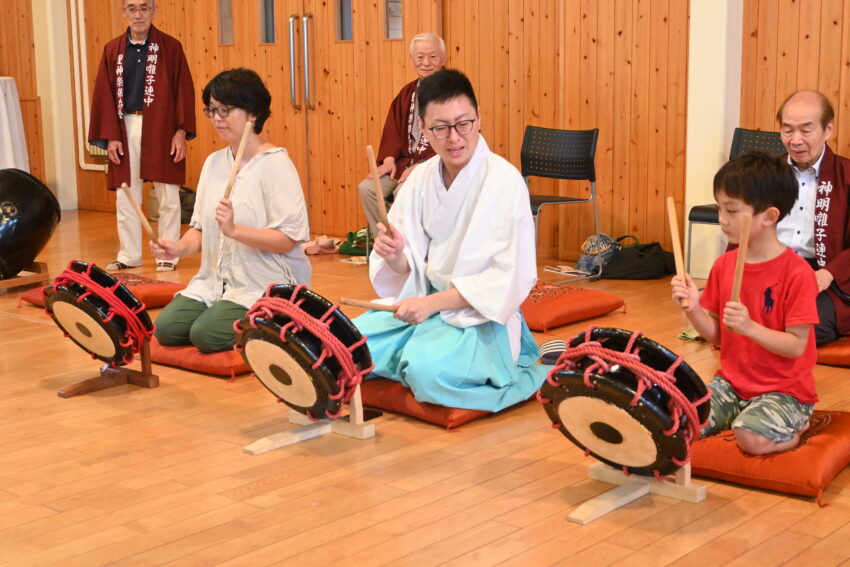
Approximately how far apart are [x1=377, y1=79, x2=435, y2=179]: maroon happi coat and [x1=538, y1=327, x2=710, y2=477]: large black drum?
142 inches

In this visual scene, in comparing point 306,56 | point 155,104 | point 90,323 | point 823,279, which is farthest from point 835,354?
point 306,56

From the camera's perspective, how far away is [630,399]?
A: 237 centimetres

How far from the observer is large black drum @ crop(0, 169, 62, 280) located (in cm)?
519

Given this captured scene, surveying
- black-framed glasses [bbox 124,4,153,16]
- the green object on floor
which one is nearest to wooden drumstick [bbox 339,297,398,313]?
the green object on floor

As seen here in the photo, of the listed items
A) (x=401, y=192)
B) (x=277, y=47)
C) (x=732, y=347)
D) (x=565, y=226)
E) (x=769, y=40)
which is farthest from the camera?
(x=277, y=47)

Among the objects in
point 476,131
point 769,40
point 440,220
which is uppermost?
point 769,40

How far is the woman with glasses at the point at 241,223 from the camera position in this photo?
377 centimetres

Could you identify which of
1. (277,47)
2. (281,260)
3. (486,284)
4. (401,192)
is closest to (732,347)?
A: (486,284)

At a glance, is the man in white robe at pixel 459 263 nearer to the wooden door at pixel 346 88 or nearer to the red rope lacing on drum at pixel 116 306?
the red rope lacing on drum at pixel 116 306

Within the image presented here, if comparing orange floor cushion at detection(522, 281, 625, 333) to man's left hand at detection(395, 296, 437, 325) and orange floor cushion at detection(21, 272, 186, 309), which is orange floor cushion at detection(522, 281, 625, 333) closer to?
man's left hand at detection(395, 296, 437, 325)

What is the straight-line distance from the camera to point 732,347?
9.12 ft

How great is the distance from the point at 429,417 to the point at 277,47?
15.8 feet

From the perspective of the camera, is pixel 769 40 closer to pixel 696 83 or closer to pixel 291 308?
pixel 696 83

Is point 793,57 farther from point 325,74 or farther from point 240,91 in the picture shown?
point 325,74
